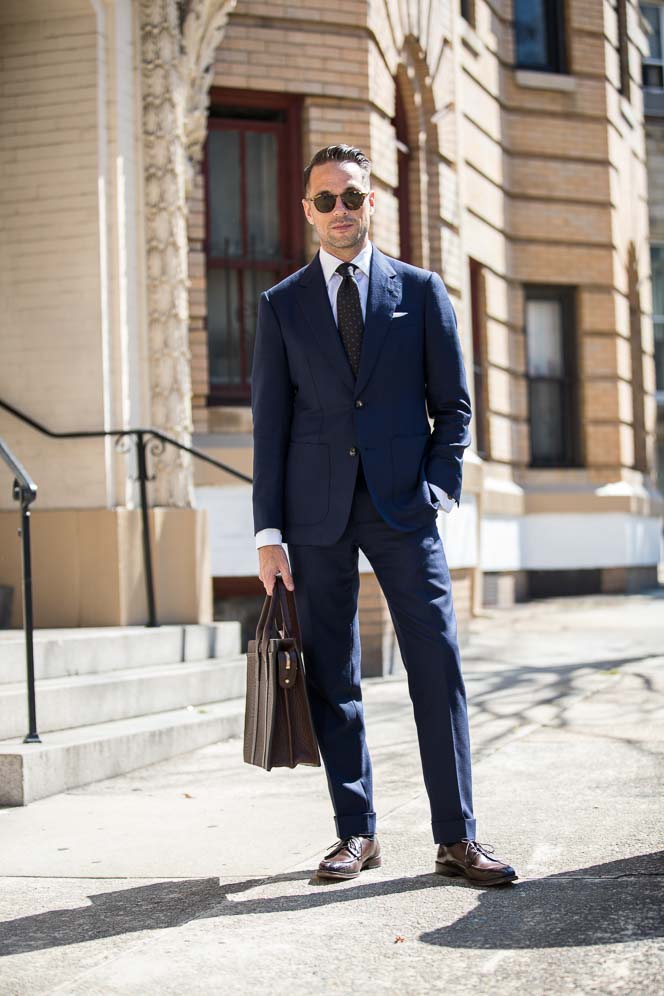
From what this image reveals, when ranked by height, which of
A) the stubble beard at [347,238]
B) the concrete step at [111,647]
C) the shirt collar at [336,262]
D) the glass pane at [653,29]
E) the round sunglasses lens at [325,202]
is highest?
the glass pane at [653,29]

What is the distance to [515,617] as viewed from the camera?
14562 millimetres

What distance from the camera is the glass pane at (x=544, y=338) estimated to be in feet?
56.7

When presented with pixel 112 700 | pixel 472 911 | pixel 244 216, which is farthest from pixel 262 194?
pixel 472 911

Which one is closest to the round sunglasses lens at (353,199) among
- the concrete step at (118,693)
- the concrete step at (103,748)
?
the concrete step at (103,748)

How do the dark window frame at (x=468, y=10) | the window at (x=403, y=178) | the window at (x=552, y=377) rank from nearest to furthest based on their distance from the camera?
the window at (x=403, y=178) → the dark window frame at (x=468, y=10) → the window at (x=552, y=377)

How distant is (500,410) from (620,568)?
9.94 ft

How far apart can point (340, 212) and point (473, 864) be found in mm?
2003

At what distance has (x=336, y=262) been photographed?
14.7 ft

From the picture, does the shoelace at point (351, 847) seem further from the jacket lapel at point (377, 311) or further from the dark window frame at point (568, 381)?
the dark window frame at point (568, 381)

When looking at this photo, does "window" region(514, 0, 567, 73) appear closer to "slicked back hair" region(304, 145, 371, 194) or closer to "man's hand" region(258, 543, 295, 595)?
"slicked back hair" region(304, 145, 371, 194)

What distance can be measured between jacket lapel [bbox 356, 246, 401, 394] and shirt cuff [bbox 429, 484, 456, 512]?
377 mm

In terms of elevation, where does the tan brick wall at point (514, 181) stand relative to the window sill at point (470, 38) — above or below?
below

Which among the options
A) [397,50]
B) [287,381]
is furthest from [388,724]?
[397,50]

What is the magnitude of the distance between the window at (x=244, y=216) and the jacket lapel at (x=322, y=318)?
249 inches
